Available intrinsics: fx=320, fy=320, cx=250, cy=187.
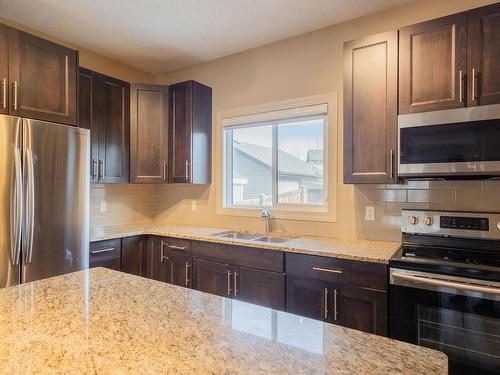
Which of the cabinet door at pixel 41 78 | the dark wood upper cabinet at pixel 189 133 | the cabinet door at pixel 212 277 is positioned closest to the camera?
the cabinet door at pixel 41 78

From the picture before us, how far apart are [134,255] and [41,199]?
102 centimetres

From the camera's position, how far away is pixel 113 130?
3105 mm

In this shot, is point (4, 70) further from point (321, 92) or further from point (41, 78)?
point (321, 92)

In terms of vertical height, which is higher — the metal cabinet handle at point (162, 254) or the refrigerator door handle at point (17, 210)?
the refrigerator door handle at point (17, 210)

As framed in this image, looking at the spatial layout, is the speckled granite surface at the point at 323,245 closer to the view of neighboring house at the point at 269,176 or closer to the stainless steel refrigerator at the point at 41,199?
the stainless steel refrigerator at the point at 41,199

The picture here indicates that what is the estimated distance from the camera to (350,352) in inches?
30.1

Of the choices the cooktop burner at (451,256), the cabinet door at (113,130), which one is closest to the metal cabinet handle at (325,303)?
the cooktop burner at (451,256)

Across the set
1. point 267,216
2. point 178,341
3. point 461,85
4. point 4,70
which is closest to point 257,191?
point 267,216

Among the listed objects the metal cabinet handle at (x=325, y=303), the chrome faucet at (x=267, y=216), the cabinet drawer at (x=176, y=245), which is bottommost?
the metal cabinet handle at (x=325, y=303)

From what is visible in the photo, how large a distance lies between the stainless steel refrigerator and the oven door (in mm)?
2150

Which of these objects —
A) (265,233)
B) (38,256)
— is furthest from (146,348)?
(265,233)

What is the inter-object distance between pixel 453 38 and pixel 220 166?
219 cm

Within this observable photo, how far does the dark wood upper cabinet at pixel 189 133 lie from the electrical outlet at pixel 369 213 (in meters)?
1.62

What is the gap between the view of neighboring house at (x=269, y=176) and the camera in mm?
2857
